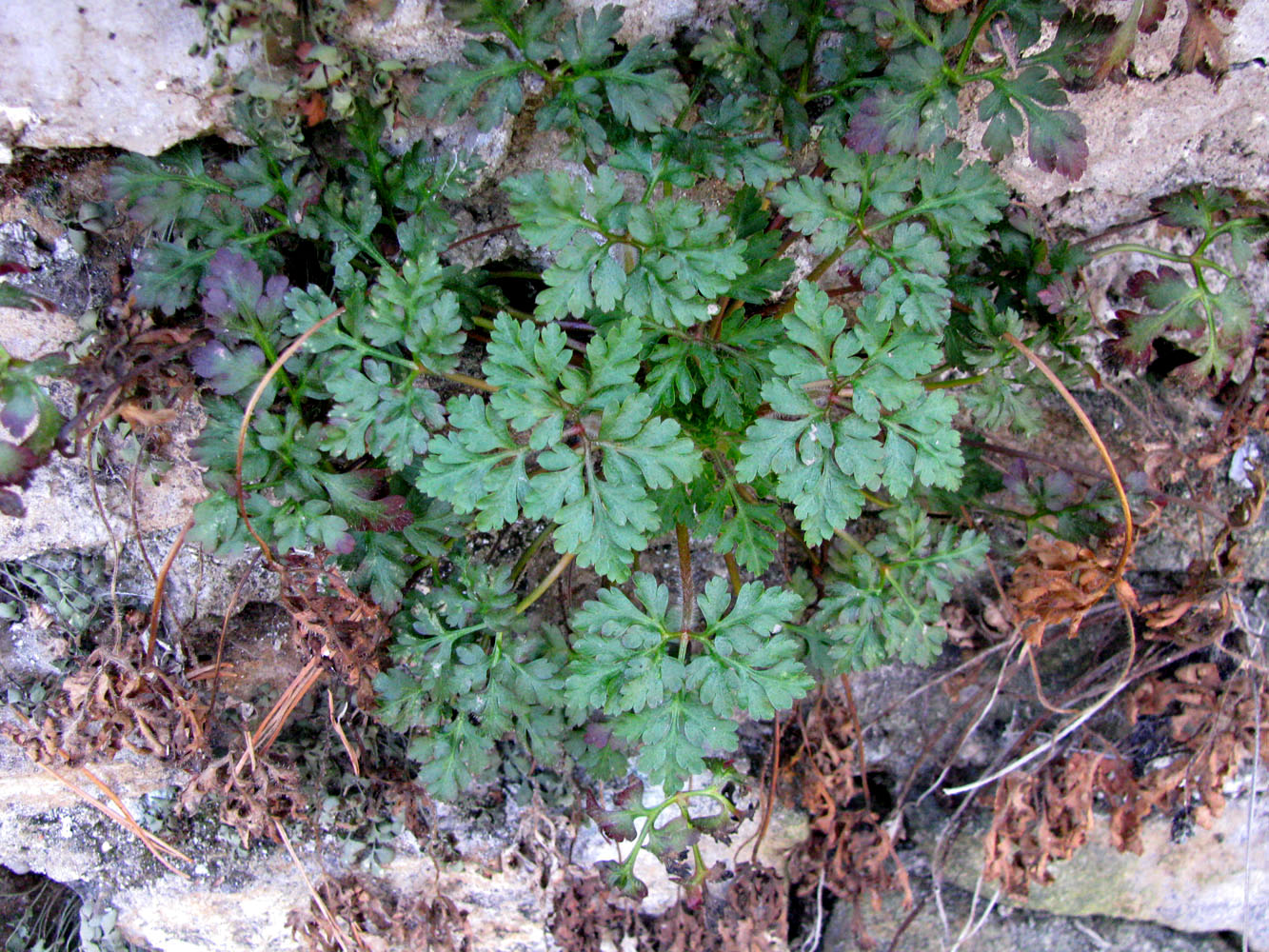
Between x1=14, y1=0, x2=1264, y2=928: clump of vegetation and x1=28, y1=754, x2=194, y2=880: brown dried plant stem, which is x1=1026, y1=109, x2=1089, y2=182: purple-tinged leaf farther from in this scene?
x1=28, y1=754, x2=194, y2=880: brown dried plant stem

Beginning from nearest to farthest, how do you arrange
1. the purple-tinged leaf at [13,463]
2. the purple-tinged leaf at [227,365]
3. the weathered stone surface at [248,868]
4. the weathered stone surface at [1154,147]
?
the purple-tinged leaf at [13,463]
the purple-tinged leaf at [227,365]
the weathered stone surface at [1154,147]
the weathered stone surface at [248,868]

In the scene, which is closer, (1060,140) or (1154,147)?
(1060,140)

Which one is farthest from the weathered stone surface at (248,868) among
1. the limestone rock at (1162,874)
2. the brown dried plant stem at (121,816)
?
the limestone rock at (1162,874)

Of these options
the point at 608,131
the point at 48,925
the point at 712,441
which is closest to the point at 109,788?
the point at 48,925

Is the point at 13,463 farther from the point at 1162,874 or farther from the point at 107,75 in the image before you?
the point at 1162,874

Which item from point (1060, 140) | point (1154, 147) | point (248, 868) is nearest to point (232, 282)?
point (248, 868)

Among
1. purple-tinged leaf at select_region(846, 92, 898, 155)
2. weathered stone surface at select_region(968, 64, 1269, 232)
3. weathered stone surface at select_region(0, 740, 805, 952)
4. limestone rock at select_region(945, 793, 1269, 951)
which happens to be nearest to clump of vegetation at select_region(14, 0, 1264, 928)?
purple-tinged leaf at select_region(846, 92, 898, 155)

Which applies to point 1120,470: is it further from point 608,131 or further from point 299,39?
point 299,39

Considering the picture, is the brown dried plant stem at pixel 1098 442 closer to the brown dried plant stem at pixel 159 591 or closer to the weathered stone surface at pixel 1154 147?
the weathered stone surface at pixel 1154 147

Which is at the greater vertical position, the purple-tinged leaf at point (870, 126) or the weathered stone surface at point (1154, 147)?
the weathered stone surface at point (1154, 147)
